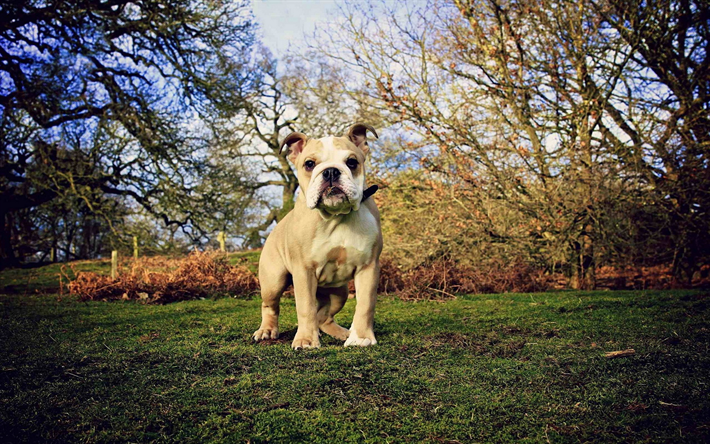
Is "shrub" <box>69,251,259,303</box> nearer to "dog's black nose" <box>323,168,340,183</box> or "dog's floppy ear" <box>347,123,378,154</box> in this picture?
"dog's floppy ear" <box>347,123,378,154</box>

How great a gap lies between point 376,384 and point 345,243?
125 cm

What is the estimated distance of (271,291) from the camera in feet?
13.2

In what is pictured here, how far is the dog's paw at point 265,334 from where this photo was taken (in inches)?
156

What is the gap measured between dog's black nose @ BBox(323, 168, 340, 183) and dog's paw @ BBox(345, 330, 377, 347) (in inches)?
46.5

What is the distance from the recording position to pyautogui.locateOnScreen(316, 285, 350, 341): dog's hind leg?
413 centimetres

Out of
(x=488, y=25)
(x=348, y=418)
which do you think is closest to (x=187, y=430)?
(x=348, y=418)

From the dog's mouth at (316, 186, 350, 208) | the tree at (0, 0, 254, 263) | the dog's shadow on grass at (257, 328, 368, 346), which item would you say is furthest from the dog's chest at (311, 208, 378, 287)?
the tree at (0, 0, 254, 263)

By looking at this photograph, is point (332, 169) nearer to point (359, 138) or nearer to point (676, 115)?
point (359, 138)

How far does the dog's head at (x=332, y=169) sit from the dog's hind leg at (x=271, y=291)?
2.53 feet

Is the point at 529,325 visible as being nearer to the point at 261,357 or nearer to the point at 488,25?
the point at 261,357

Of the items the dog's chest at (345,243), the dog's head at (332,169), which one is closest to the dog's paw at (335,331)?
the dog's chest at (345,243)

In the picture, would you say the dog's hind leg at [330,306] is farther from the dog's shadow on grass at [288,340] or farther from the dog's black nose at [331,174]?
the dog's black nose at [331,174]

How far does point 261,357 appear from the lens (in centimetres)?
319

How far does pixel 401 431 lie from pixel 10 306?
6.67m
